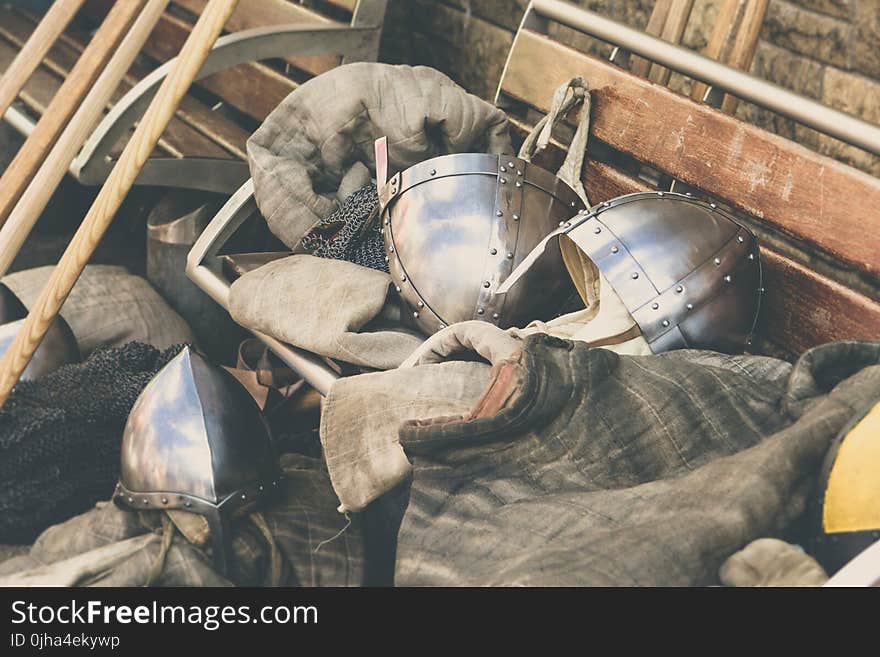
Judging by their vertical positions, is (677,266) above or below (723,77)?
below

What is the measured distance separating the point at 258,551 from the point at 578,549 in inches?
29.4

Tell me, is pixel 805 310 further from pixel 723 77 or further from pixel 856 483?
pixel 856 483

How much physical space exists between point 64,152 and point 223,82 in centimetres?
114

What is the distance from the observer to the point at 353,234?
7.01 ft

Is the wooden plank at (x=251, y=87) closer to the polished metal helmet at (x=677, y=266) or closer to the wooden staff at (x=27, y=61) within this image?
the wooden staff at (x=27, y=61)

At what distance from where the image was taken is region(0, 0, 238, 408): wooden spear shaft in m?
1.88

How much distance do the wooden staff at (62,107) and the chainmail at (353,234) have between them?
2.17ft

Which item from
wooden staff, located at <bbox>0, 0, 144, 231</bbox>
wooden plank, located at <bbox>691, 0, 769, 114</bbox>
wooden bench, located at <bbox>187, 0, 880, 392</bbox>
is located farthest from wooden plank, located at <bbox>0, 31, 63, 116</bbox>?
wooden plank, located at <bbox>691, 0, 769, 114</bbox>

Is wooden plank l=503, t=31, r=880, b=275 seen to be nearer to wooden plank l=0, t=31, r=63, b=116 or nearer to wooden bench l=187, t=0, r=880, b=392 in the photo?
wooden bench l=187, t=0, r=880, b=392

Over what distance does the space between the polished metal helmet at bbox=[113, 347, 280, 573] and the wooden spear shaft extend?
229 millimetres

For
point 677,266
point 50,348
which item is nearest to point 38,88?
point 50,348

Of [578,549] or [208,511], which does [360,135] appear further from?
[578,549]

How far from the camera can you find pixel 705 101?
1.96m

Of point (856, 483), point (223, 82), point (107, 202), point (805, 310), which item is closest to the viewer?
point (856, 483)
